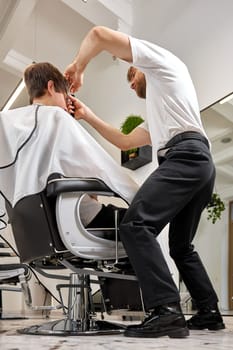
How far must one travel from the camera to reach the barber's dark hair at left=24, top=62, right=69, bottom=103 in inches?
80.4

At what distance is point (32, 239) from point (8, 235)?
232 centimetres

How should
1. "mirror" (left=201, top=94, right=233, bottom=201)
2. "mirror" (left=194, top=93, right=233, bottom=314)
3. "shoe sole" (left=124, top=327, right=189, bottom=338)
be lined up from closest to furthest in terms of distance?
"shoe sole" (left=124, top=327, right=189, bottom=338) < "mirror" (left=194, top=93, right=233, bottom=314) < "mirror" (left=201, top=94, right=233, bottom=201)

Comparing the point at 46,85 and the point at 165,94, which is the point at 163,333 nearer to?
the point at 165,94

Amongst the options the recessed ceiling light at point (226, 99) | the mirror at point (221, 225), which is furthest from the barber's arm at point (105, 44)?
the recessed ceiling light at point (226, 99)

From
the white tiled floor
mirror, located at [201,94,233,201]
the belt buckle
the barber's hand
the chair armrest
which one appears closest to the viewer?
the white tiled floor

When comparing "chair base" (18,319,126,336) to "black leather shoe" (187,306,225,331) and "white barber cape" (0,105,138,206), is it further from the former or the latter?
"white barber cape" (0,105,138,206)

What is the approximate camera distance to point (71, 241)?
156 cm

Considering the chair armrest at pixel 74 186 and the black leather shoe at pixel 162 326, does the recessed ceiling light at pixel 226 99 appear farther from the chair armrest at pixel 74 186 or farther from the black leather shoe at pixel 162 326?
the black leather shoe at pixel 162 326

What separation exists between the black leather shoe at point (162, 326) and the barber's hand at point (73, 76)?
1.10 m

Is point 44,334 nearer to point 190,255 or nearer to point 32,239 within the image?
point 32,239

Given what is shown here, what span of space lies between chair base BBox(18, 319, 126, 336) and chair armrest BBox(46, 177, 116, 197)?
20.6 inches

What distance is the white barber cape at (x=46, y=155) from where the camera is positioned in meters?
1.69

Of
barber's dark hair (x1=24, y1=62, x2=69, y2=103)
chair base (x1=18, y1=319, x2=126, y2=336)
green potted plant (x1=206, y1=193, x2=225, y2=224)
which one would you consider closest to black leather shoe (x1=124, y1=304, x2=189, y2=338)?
chair base (x1=18, y1=319, x2=126, y2=336)

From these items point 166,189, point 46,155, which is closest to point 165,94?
point 166,189
